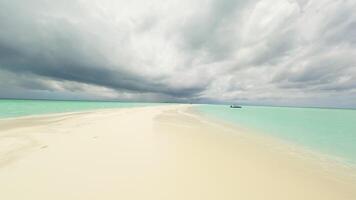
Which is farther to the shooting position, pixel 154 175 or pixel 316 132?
pixel 316 132

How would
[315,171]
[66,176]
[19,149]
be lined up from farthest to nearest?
[19,149]
[315,171]
[66,176]

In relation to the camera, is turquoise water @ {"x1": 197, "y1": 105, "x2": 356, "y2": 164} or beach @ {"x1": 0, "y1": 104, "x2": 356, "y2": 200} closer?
beach @ {"x1": 0, "y1": 104, "x2": 356, "y2": 200}

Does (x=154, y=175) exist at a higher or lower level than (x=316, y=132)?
higher

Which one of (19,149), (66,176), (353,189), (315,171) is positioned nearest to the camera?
(66,176)

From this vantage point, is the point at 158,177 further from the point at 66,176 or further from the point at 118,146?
the point at 118,146

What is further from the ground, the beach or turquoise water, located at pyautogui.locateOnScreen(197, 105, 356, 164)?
the beach

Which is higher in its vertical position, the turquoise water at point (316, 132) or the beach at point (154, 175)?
the beach at point (154, 175)

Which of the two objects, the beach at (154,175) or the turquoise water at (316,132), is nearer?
the beach at (154,175)

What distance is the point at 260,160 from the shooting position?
7.14m

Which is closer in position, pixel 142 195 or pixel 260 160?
pixel 142 195

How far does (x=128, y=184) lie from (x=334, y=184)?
6.26 meters

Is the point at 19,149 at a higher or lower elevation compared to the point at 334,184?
higher

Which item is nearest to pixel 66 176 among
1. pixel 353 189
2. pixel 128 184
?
pixel 128 184

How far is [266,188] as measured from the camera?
4.45 metres
